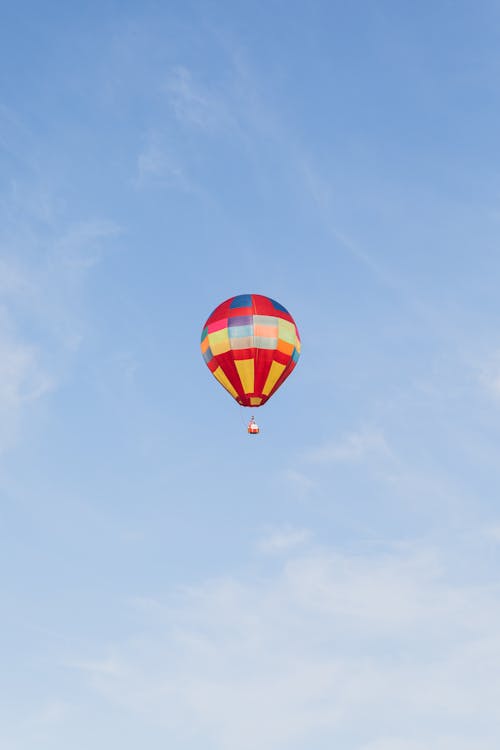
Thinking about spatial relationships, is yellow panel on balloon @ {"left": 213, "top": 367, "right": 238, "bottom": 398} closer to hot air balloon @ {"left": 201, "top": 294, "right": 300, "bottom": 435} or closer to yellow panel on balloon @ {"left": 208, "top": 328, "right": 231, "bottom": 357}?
hot air balloon @ {"left": 201, "top": 294, "right": 300, "bottom": 435}

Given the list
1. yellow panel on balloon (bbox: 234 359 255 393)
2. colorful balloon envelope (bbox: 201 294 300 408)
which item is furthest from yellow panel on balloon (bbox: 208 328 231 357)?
yellow panel on balloon (bbox: 234 359 255 393)

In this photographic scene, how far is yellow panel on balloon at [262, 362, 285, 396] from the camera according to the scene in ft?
261

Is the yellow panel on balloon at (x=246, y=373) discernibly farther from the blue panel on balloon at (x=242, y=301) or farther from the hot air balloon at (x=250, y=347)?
the blue panel on balloon at (x=242, y=301)

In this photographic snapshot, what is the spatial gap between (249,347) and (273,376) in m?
2.87

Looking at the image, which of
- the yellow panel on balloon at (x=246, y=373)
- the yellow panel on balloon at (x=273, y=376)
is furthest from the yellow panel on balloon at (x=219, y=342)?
the yellow panel on balloon at (x=273, y=376)

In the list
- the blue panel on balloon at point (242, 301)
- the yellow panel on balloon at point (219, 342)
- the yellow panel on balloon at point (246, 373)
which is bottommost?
the yellow panel on balloon at point (246, 373)

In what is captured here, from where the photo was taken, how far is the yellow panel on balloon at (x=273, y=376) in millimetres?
79625

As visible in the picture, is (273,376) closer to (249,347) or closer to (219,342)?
(249,347)

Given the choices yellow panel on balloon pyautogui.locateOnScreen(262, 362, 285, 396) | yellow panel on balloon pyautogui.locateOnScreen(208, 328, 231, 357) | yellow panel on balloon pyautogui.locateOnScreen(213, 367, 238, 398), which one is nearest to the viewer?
yellow panel on balloon pyautogui.locateOnScreen(208, 328, 231, 357)

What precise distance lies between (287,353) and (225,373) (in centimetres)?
437

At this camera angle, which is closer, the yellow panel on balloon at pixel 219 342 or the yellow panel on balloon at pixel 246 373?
the yellow panel on balloon at pixel 246 373

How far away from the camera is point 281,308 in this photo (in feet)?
266

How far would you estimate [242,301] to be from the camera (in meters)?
79.9

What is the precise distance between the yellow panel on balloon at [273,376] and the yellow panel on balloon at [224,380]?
81.4 inches
